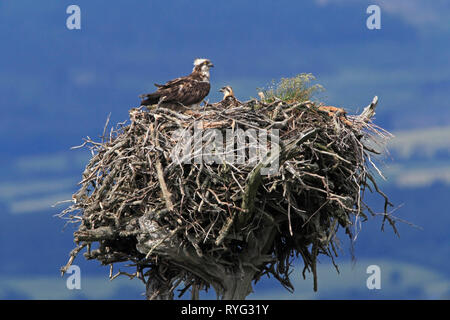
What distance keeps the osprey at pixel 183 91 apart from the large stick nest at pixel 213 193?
0.29 meters

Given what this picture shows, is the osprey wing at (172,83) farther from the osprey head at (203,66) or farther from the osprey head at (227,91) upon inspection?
the osprey head at (227,91)

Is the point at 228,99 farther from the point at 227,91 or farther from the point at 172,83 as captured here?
the point at 172,83

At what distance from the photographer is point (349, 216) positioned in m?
12.2

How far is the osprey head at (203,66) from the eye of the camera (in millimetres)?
13438

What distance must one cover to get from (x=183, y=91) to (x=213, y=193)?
2.63 meters

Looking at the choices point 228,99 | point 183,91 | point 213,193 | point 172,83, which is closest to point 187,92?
point 183,91

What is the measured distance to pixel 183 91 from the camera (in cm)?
1262

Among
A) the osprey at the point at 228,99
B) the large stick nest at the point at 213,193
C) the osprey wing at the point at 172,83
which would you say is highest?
the osprey wing at the point at 172,83

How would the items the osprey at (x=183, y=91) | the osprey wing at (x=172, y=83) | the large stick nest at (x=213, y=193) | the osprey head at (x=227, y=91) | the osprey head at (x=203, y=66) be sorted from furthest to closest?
the osprey head at (x=203, y=66), the osprey head at (x=227, y=91), the osprey wing at (x=172, y=83), the osprey at (x=183, y=91), the large stick nest at (x=213, y=193)

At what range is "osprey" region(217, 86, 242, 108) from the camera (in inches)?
496

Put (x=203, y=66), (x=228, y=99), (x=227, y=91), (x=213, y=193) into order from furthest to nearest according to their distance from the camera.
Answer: (x=203, y=66), (x=227, y=91), (x=228, y=99), (x=213, y=193)

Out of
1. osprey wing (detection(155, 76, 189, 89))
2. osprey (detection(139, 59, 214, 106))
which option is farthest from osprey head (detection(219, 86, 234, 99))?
osprey wing (detection(155, 76, 189, 89))

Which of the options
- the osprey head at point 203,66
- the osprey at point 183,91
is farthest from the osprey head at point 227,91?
the osprey head at point 203,66
